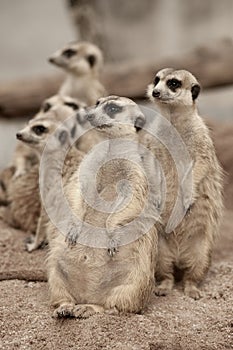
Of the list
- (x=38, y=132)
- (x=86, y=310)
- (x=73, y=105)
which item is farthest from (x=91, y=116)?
(x=73, y=105)

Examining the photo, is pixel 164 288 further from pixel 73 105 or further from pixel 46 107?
pixel 46 107

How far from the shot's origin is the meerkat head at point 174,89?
4.29 metres

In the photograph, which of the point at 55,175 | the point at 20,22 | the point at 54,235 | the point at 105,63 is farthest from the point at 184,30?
the point at 54,235

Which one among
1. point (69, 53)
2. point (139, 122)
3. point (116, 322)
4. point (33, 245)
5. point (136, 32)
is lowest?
point (136, 32)

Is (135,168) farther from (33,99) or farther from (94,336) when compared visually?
(33,99)

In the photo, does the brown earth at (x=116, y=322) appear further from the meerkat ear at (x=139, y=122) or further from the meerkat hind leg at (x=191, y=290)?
the meerkat ear at (x=139, y=122)

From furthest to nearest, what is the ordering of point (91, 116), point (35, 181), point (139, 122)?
point (35, 181)
point (139, 122)
point (91, 116)

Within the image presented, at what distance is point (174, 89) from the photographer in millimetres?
4336

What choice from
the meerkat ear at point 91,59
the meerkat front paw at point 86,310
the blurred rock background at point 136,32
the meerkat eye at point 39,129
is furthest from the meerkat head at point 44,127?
the blurred rock background at point 136,32

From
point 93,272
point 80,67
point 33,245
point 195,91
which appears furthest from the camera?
point 80,67

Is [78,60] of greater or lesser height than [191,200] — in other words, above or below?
below

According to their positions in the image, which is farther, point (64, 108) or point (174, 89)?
point (64, 108)

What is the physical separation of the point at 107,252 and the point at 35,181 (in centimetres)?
166

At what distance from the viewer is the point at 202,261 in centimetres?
432
